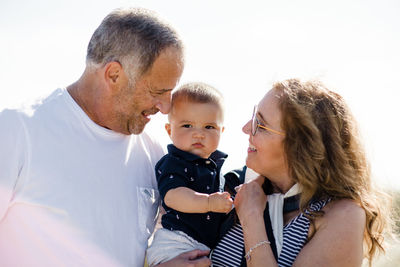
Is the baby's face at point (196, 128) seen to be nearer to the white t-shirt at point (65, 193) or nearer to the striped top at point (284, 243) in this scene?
the white t-shirt at point (65, 193)

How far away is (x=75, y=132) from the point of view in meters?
3.07

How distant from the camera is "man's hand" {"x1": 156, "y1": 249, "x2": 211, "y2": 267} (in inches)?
115

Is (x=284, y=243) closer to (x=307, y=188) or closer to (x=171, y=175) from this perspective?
(x=307, y=188)

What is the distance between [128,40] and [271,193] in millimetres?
1681

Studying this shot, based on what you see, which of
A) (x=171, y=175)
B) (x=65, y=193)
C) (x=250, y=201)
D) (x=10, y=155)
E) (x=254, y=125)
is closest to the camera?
(x=10, y=155)

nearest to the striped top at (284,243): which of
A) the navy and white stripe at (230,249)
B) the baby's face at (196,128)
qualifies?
the navy and white stripe at (230,249)

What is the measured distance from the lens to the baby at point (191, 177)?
3033 millimetres

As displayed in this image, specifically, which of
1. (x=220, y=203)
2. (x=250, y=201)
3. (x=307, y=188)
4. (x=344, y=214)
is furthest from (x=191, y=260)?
(x=344, y=214)

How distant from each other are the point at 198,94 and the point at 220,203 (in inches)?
37.2

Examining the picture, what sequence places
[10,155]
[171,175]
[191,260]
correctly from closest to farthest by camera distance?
[10,155] → [191,260] → [171,175]

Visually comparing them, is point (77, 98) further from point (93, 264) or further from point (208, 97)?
point (93, 264)

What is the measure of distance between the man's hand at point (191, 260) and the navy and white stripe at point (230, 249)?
0.12 m

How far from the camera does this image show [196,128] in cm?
335

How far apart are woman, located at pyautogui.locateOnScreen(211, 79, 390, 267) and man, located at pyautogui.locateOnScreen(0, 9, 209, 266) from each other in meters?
0.50
